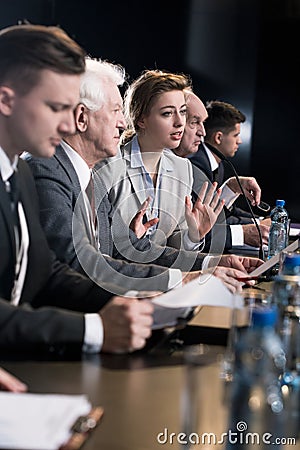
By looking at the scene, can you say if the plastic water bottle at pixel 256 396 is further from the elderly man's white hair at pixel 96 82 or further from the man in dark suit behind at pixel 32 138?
the elderly man's white hair at pixel 96 82

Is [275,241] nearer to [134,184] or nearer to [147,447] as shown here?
[134,184]

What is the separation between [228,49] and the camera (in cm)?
709

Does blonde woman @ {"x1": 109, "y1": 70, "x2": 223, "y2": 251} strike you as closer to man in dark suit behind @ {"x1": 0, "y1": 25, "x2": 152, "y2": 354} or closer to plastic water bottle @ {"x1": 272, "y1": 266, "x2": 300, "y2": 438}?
man in dark suit behind @ {"x1": 0, "y1": 25, "x2": 152, "y2": 354}

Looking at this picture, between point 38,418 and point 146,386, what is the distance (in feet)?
1.04

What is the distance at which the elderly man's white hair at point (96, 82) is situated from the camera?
3.02m

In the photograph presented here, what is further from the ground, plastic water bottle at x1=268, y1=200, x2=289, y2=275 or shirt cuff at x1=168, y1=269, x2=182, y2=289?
shirt cuff at x1=168, y1=269, x2=182, y2=289

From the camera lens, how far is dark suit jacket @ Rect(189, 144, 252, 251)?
4.01 metres

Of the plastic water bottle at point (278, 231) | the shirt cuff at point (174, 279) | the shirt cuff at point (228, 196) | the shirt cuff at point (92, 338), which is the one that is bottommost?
the shirt cuff at point (228, 196)

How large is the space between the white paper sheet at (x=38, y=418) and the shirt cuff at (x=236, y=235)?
8.29 ft

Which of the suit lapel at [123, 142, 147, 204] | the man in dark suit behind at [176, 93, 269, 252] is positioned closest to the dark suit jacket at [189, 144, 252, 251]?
the man in dark suit behind at [176, 93, 269, 252]

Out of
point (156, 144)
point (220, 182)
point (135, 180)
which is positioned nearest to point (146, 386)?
point (135, 180)

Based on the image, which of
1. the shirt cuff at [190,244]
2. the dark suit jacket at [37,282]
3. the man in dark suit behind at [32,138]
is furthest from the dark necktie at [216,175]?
the man in dark suit behind at [32,138]

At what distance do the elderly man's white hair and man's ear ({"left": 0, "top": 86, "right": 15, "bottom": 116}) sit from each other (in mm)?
765

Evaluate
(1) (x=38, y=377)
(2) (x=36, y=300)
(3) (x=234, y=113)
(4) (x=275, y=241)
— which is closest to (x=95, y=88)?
(2) (x=36, y=300)
